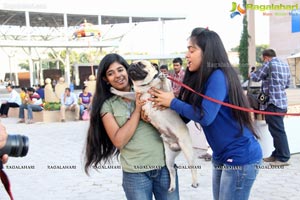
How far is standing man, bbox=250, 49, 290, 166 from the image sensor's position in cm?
498

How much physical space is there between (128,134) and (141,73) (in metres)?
0.36

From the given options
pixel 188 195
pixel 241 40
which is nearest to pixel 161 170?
Result: pixel 188 195

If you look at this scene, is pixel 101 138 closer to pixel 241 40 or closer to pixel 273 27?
pixel 241 40

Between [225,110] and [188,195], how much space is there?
2.36 metres

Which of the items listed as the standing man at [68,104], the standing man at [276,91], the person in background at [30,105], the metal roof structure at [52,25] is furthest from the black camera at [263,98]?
the metal roof structure at [52,25]

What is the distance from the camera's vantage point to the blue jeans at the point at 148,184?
2.08 m

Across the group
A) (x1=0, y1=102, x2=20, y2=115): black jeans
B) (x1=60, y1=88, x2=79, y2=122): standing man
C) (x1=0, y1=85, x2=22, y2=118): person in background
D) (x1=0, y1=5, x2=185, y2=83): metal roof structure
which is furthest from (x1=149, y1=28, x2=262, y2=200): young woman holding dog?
(x1=0, y1=5, x2=185, y2=83): metal roof structure

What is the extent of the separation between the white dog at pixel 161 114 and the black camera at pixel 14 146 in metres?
0.80

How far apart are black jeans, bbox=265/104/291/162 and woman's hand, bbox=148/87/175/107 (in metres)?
3.41

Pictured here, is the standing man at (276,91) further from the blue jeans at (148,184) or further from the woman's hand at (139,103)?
the woman's hand at (139,103)

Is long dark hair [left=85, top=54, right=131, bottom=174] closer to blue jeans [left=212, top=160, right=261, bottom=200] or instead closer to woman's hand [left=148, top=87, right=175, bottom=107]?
woman's hand [left=148, top=87, right=175, bottom=107]

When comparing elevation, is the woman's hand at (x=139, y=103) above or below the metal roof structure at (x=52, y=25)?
below

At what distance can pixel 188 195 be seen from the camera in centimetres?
412

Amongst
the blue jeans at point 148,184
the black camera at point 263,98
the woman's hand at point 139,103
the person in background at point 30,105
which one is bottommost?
the person in background at point 30,105
